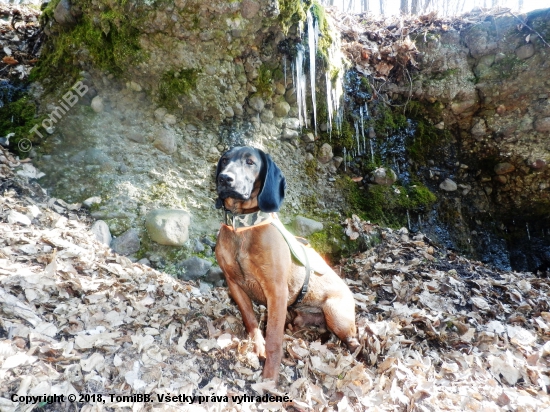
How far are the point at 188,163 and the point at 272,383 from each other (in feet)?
11.7

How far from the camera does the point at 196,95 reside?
5.33 m

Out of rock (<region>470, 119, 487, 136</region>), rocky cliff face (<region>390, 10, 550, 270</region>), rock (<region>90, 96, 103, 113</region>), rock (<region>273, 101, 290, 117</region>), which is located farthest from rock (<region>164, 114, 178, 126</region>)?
rock (<region>470, 119, 487, 136</region>)

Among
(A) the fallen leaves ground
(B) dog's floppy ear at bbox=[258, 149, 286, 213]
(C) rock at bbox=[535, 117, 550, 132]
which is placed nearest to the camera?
(A) the fallen leaves ground

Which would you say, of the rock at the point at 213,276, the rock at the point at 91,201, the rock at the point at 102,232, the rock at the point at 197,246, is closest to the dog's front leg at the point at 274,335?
the rock at the point at 213,276

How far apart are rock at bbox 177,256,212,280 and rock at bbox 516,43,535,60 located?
23.4 feet

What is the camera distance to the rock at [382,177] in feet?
21.2

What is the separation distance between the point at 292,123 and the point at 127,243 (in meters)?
3.43

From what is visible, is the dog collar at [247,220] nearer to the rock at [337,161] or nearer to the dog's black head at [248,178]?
the dog's black head at [248,178]

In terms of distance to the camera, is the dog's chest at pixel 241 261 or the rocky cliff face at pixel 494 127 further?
the rocky cliff face at pixel 494 127

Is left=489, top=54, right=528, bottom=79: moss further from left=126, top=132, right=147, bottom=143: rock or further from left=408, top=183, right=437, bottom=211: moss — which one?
left=126, top=132, right=147, bottom=143: rock

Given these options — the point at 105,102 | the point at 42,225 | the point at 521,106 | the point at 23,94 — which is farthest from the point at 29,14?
the point at 521,106

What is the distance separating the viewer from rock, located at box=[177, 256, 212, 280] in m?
4.17

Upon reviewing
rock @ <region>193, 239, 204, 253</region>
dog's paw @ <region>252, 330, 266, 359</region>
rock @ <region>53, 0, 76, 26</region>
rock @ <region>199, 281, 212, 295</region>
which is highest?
rock @ <region>53, 0, 76, 26</region>

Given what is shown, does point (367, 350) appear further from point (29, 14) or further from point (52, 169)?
point (29, 14)
